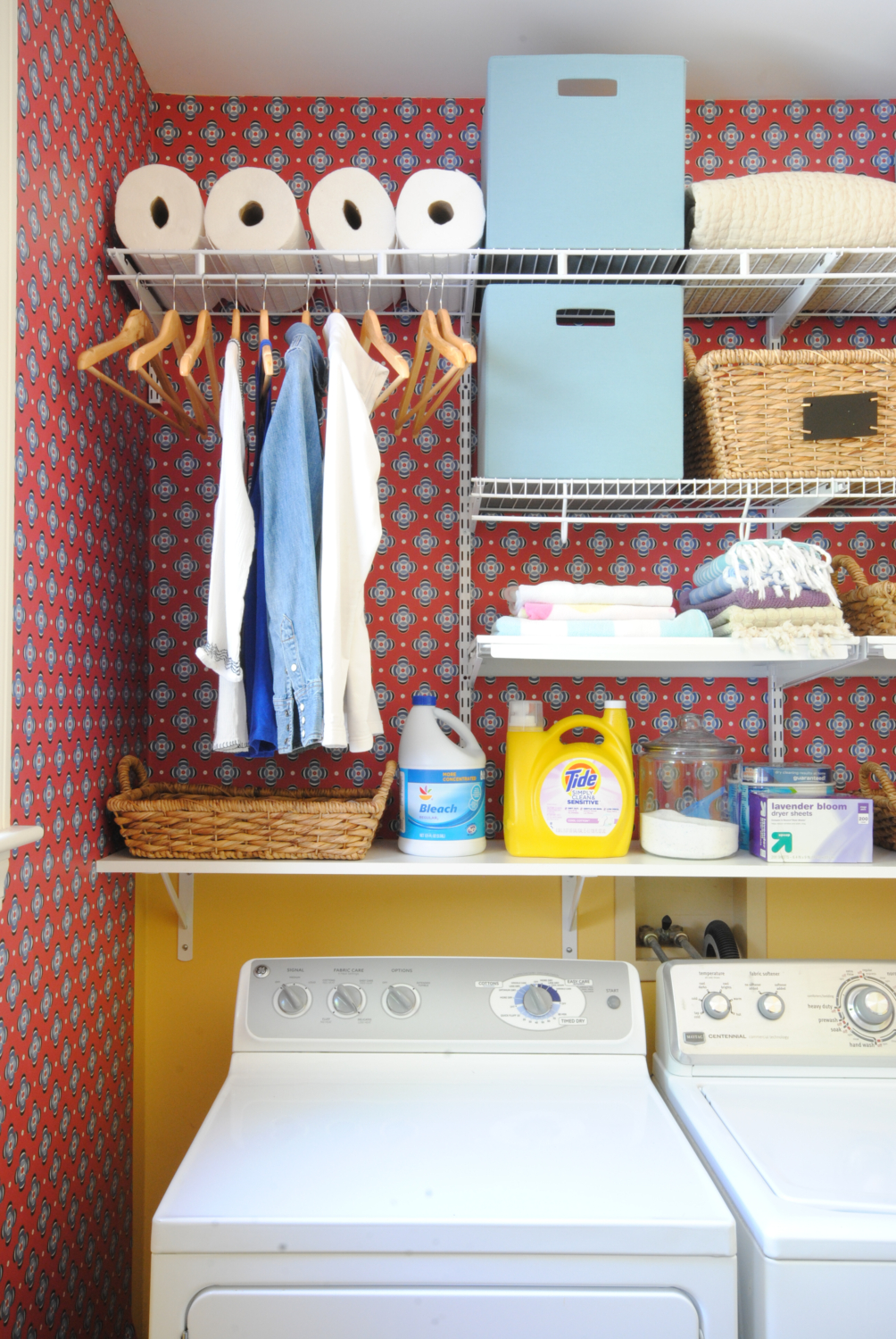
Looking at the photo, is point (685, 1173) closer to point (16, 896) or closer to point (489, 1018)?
point (489, 1018)

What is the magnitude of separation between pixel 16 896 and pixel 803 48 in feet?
7.24

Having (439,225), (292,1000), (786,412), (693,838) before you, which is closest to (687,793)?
(693,838)

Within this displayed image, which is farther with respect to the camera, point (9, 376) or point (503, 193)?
point (503, 193)

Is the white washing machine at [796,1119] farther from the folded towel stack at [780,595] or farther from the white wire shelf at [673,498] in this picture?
the white wire shelf at [673,498]

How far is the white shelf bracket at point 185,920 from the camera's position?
6.14ft

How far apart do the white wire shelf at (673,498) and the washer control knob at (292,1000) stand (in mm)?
955

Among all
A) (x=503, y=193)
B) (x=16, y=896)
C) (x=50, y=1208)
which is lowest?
(x=50, y=1208)

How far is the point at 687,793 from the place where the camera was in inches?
70.9

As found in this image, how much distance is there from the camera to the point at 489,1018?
5.36ft

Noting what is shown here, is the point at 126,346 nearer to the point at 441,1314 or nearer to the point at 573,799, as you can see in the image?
the point at 573,799

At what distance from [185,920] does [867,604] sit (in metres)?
1.53

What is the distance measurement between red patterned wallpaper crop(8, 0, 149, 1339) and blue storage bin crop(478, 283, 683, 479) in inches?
29.4

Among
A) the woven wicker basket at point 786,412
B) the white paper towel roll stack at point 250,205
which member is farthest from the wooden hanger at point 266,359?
the woven wicker basket at point 786,412

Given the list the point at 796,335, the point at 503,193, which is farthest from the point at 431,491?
the point at 796,335
